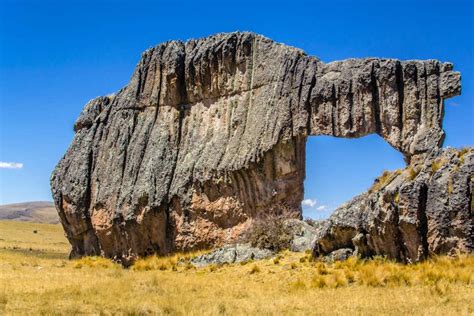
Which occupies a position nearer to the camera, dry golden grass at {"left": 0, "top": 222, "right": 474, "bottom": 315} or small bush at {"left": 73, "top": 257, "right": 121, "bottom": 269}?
dry golden grass at {"left": 0, "top": 222, "right": 474, "bottom": 315}

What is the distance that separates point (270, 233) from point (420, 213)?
9.40 m

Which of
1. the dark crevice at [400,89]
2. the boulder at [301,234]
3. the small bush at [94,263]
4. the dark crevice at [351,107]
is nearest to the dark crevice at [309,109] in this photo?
the dark crevice at [351,107]

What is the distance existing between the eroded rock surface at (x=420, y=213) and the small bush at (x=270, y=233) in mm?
4751

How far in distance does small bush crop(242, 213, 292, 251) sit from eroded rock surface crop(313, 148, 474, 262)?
4.75m

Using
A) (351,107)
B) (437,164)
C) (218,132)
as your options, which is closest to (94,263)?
(218,132)

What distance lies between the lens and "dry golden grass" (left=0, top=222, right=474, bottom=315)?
48.5 ft

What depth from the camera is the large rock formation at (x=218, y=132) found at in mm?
25672

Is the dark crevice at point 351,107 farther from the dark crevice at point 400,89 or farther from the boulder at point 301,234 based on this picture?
the boulder at point 301,234

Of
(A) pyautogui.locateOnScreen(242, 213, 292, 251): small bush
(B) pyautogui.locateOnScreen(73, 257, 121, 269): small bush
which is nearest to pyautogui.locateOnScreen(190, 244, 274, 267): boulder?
(A) pyautogui.locateOnScreen(242, 213, 292, 251): small bush

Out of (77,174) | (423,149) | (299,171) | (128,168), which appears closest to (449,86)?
(423,149)

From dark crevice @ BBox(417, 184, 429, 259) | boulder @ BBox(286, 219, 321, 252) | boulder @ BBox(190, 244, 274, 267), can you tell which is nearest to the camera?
dark crevice @ BBox(417, 184, 429, 259)

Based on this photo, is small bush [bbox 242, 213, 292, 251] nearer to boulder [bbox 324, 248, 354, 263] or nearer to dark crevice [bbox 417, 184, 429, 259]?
boulder [bbox 324, 248, 354, 263]

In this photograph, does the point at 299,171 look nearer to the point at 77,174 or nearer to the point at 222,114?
the point at 222,114

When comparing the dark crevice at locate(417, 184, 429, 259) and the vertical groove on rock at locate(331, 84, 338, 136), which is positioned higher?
the vertical groove on rock at locate(331, 84, 338, 136)
